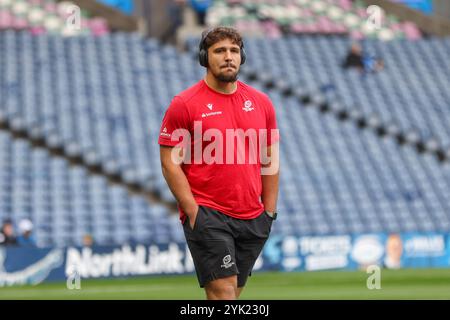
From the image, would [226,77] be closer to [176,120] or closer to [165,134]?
[176,120]

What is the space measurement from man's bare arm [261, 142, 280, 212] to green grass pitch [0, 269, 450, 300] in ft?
23.6

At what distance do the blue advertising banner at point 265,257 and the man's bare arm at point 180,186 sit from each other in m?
13.9

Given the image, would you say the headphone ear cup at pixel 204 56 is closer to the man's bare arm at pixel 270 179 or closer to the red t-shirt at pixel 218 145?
the red t-shirt at pixel 218 145

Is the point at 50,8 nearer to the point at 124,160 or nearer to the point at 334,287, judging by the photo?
the point at 124,160

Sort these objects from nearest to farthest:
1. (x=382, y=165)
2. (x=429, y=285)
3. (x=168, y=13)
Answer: (x=429, y=285) → (x=382, y=165) → (x=168, y=13)

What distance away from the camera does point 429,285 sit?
17156 mm

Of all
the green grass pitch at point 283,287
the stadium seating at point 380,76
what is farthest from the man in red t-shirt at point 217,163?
the stadium seating at point 380,76

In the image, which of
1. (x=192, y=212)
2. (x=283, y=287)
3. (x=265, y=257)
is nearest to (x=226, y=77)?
(x=192, y=212)

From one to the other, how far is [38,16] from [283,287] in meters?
16.4

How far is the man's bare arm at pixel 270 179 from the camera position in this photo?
7070mm

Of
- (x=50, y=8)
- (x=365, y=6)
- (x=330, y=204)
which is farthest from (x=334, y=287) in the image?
(x=365, y=6)

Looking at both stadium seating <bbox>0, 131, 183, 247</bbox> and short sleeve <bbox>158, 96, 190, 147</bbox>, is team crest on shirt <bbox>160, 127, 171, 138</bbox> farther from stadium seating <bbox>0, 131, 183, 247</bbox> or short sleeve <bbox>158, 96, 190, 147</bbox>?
stadium seating <bbox>0, 131, 183, 247</bbox>

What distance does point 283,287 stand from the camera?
17.8m

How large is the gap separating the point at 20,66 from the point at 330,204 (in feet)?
30.0
